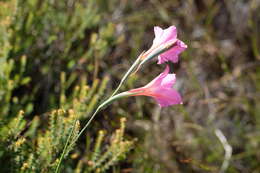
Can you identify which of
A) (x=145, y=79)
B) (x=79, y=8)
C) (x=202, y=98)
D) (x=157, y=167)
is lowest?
(x=157, y=167)

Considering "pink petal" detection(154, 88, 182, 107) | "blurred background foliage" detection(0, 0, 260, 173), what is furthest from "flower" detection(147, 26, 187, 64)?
"blurred background foliage" detection(0, 0, 260, 173)

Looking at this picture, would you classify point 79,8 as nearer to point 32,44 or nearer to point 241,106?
point 32,44

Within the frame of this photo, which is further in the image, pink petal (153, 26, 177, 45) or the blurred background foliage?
the blurred background foliage

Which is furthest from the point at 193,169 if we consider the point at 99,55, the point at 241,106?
the point at 99,55

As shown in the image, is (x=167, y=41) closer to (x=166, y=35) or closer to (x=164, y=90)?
(x=166, y=35)

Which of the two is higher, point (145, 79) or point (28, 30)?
point (28, 30)

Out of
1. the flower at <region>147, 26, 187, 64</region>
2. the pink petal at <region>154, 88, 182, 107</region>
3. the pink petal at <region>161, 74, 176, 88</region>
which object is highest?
the flower at <region>147, 26, 187, 64</region>

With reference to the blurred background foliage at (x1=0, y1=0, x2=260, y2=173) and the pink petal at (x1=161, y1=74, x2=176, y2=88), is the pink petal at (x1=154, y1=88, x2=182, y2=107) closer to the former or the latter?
the pink petal at (x1=161, y1=74, x2=176, y2=88)
